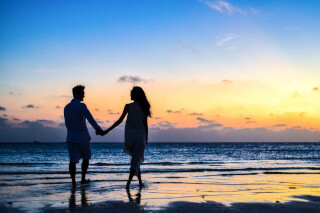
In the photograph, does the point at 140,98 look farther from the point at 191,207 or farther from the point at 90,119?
the point at 191,207

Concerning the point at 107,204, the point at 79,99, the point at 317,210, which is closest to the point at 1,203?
the point at 107,204

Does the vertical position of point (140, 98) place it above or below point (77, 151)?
above

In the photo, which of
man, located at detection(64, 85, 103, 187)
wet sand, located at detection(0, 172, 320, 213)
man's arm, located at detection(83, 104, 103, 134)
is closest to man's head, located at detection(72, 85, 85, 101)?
man, located at detection(64, 85, 103, 187)

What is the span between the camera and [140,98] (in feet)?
23.9

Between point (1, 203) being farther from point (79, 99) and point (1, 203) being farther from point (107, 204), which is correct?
point (79, 99)

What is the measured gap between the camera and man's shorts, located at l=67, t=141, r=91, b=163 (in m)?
7.38

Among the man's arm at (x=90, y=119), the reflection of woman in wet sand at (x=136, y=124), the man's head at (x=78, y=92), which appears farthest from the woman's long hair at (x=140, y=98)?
Result: the man's head at (x=78, y=92)

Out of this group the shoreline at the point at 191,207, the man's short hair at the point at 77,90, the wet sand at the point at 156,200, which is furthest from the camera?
the man's short hair at the point at 77,90

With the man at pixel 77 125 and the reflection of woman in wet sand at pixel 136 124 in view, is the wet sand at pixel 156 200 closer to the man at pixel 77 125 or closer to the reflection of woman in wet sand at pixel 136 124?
the reflection of woman in wet sand at pixel 136 124

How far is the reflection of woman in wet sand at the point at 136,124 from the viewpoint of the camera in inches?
282

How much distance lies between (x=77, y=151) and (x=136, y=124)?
5.13 feet

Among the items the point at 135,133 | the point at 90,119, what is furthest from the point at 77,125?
the point at 135,133

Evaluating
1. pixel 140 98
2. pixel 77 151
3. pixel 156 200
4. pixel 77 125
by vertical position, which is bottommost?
pixel 156 200

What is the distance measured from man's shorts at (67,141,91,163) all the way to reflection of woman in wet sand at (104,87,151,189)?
30.2 inches
